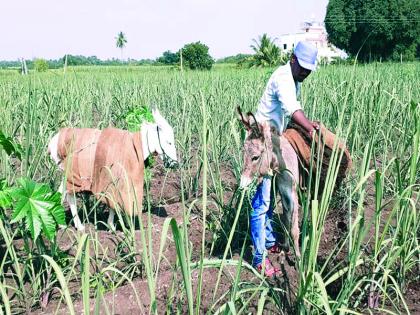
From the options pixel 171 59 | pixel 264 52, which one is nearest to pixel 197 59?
pixel 171 59

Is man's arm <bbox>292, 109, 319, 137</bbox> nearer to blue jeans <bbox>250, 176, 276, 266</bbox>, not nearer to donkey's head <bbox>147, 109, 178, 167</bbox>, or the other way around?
blue jeans <bbox>250, 176, 276, 266</bbox>

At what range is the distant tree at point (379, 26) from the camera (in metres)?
32.6

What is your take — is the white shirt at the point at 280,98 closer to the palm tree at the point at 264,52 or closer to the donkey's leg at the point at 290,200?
the donkey's leg at the point at 290,200

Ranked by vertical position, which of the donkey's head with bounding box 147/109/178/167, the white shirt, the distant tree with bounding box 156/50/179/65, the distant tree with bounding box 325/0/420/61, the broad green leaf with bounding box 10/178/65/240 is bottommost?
the broad green leaf with bounding box 10/178/65/240

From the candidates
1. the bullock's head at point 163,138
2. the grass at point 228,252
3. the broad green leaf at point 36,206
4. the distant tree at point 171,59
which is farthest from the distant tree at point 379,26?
the broad green leaf at point 36,206

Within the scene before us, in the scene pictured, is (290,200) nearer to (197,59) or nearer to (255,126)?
(255,126)

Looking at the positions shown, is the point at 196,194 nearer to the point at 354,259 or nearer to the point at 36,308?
the point at 36,308

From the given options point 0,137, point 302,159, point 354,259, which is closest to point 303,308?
point 354,259

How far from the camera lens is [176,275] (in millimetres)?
2115

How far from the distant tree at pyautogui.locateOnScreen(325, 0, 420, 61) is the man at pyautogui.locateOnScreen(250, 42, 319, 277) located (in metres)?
Answer: 31.5

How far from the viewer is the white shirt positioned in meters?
2.59

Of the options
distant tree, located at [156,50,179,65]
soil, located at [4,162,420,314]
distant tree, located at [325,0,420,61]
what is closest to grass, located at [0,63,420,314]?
soil, located at [4,162,420,314]

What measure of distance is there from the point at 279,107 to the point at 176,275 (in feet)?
3.90

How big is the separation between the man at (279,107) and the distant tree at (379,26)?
31.5m
